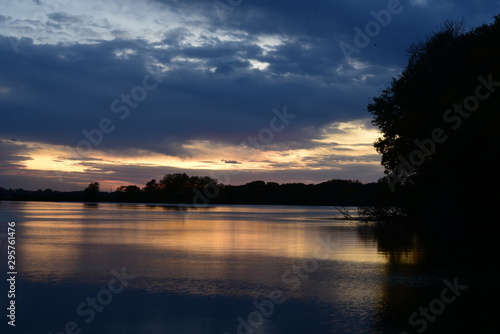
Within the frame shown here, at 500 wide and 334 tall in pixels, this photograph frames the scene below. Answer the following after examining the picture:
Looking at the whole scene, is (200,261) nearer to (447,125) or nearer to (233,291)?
(233,291)

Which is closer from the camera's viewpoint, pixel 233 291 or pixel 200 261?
pixel 233 291

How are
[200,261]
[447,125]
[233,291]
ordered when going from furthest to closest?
[447,125] < [200,261] < [233,291]

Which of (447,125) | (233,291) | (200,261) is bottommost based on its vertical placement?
(233,291)

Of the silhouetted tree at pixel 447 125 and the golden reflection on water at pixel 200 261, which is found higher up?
the silhouetted tree at pixel 447 125

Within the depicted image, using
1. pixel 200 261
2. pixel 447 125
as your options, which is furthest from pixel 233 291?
pixel 447 125

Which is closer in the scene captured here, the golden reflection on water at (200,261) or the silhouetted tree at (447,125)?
the golden reflection on water at (200,261)

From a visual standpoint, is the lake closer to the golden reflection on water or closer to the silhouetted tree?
the golden reflection on water

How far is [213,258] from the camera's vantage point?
72.8 feet

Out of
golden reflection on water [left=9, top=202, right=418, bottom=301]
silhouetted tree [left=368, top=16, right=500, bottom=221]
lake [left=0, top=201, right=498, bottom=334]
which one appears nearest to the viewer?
lake [left=0, top=201, right=498, bottom=334]

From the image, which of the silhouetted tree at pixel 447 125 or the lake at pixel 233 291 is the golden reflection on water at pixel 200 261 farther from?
the silhouetted tree at pixel 447 125

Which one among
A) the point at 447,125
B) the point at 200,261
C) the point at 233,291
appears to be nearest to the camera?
the point at 233,291

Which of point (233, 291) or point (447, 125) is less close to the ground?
point (447, 125)

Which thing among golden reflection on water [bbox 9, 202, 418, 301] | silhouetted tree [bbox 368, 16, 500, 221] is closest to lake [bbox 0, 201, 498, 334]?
golden reflection on water [bbox 9, 202, 418, 301]

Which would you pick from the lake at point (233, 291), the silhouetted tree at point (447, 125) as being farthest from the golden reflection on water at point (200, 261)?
the silhouetted tree at point (447, 125)
